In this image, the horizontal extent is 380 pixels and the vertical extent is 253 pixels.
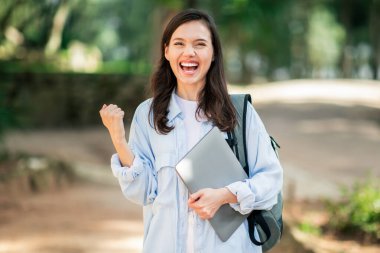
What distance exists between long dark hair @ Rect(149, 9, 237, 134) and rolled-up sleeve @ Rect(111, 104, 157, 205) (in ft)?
0.24

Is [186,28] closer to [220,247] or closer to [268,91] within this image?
[220,247]

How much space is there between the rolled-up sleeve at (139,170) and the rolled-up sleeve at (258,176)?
288 millimetres

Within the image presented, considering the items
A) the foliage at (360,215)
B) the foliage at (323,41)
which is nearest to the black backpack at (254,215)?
the foliage at (360,215)

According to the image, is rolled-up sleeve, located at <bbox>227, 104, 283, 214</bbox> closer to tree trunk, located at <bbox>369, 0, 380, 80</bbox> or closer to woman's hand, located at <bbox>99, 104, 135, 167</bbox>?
woman's hand, located at <bbox>99, 104, 135, 167</bbox>

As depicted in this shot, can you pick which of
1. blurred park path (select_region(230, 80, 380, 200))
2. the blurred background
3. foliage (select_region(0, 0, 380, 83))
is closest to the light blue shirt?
the blurred background

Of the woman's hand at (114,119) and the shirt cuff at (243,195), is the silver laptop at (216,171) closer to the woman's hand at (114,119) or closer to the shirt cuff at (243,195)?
the shirt cuff at (243,195)

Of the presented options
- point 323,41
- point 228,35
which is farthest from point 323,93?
point 323,41

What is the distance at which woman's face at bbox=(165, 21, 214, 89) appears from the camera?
212 centimetres

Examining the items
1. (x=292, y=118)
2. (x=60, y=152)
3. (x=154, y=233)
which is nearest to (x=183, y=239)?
(x=154, y=233)

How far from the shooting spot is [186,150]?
6.92ft

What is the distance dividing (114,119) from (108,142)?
35.8 ft

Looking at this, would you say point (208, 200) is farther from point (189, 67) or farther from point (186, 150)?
point (189, 67)

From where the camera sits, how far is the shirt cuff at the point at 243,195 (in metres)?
2.00

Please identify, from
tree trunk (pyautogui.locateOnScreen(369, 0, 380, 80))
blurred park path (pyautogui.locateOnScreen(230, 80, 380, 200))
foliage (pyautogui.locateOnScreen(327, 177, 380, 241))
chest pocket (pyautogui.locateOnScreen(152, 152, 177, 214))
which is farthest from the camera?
tree trunk (pyautogui.locateOnScreen(369, 0, 380, 80))
